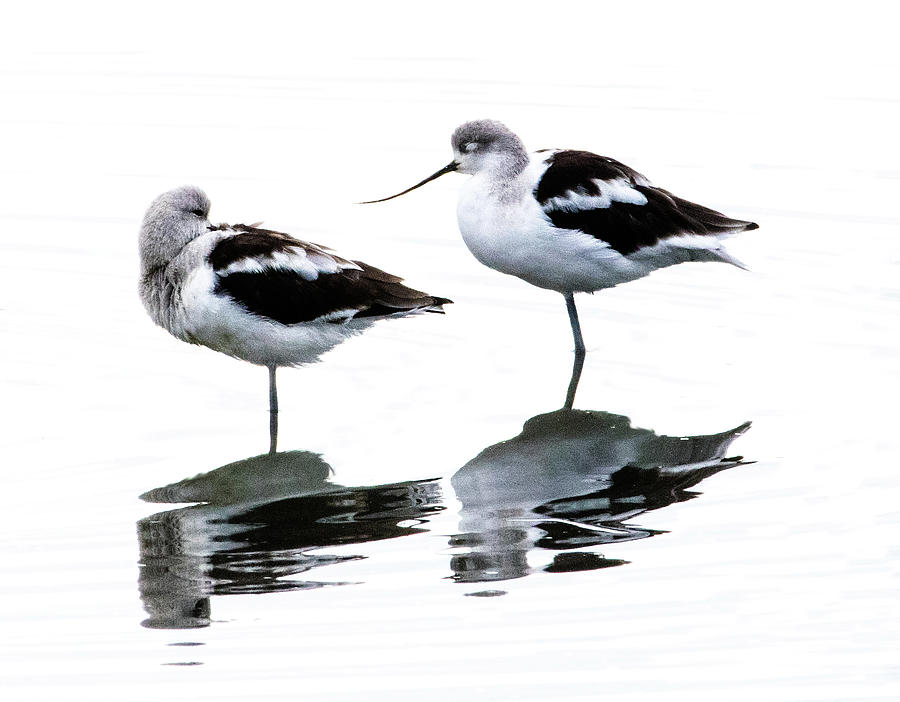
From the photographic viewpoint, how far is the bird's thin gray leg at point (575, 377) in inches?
388

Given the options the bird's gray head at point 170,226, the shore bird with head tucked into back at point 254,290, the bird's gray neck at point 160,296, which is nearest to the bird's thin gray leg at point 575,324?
the shore bird with head tucked into back at point 254,290

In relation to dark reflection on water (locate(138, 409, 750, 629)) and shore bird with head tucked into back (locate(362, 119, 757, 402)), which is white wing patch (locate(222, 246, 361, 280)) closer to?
dark reflection on water (locate(138, 409, 750, 629))

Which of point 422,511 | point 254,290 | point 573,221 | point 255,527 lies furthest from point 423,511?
point 573,221

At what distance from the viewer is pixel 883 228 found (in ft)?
42.8

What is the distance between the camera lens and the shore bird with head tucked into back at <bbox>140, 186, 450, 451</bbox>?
8.80 metres

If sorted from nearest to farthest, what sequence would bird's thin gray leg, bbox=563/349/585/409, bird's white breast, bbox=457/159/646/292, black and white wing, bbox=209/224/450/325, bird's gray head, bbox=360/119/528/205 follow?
black and white wing, bbox=209/224/450/325 < bird's thin gray leg, bbox=563/349/585/409 < bird's white breast, bbox=457/159/646/292 < bird's gray head, bbox=360/119/528/205

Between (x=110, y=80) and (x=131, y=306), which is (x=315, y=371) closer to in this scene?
(x=131, y=306)

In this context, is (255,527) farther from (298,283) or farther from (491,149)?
(491,149)

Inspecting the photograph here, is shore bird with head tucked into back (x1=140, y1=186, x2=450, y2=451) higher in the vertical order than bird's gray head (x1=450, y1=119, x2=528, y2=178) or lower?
lower

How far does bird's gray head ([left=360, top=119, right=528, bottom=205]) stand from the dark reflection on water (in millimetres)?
1936

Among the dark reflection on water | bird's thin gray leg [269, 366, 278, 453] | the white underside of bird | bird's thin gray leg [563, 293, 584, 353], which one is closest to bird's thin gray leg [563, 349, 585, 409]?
bird's thin gray leg [563, 293, 584, 353]

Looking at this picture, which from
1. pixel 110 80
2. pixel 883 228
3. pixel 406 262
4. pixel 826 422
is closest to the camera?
pixel 826 422

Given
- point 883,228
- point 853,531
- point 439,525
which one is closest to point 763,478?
point 853,531

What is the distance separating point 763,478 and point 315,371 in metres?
3.08
